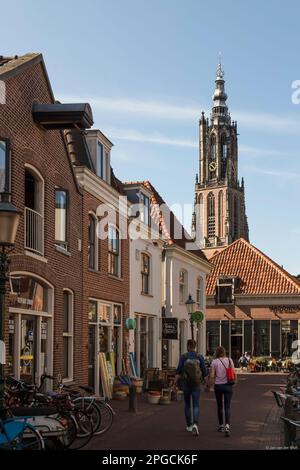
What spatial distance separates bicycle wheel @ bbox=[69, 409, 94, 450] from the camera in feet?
39.8

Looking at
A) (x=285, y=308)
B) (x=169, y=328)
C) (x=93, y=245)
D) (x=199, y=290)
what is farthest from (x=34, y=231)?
(x=285, y=308)

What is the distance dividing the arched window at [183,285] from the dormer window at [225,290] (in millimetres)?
15709

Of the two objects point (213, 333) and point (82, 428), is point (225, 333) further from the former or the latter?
point (82, 428)

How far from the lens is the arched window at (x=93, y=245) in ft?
70.3

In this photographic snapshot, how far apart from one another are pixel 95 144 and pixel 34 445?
1385 cm

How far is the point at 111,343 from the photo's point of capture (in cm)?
2311

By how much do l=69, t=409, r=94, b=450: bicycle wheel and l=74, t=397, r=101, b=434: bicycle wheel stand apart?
14 cm

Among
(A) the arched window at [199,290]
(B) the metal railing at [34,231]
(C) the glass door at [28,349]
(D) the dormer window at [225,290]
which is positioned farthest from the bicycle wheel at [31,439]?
(D) the dormer window at [225,290]

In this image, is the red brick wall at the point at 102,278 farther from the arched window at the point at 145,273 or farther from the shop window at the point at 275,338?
the shop window at the point at 275,338

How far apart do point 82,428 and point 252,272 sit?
37898mm

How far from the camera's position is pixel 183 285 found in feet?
111

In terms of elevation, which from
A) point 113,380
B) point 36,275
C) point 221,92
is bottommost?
point 113,380
